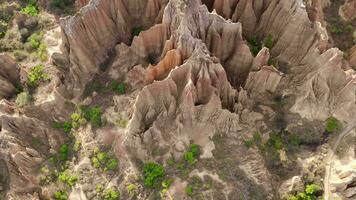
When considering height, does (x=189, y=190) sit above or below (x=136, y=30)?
below

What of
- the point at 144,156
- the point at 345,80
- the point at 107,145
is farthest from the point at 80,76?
the point at 345,80

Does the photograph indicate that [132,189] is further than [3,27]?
No

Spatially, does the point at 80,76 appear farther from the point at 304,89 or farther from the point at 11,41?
the point at 304,89

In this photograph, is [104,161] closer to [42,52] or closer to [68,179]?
[68,179]

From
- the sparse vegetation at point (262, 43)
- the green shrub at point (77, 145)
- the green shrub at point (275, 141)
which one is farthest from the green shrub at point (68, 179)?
the sparse vegetation at point (262, 43)

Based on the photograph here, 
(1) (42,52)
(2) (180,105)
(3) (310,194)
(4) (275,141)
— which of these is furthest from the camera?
(1) (42,52)

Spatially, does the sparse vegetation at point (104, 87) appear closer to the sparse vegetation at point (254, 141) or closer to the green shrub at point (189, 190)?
the green shrub at point (189, 190)

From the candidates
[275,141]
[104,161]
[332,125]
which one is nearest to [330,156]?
[332,125]

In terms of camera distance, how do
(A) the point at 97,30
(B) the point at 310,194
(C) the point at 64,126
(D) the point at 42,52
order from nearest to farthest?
1. (B) the point at 310,194
2. (C) the point at 64,126
3. (A) the point at 97,30
4. (D) the point at 42,52
